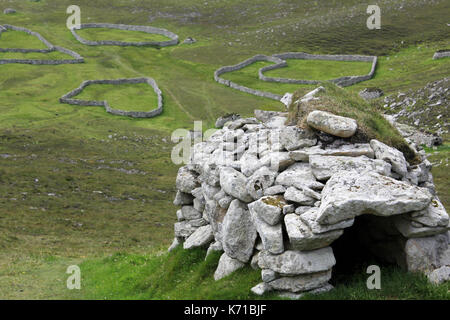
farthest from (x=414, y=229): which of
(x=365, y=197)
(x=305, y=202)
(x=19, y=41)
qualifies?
(x=19, y=41)

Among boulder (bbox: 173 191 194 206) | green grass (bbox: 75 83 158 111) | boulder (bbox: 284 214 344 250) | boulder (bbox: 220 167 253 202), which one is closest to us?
boulder (bbox: 284 214 344 250)

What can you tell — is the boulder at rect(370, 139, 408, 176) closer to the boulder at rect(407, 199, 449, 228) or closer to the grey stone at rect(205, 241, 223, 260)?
the boulder at rect(407, 199, 449, 228)

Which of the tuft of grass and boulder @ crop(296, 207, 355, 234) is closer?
boulder @ crop(296, 207, 355, 234)

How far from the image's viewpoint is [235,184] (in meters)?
19.8

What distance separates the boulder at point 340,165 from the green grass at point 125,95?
2966 inches

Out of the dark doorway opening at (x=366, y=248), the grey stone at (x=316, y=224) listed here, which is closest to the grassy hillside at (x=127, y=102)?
the grey stone at (x=316, y=224)

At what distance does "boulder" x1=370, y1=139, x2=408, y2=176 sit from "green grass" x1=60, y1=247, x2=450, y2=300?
12.2 feet

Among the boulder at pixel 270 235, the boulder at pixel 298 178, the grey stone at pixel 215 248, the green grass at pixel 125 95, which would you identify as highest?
the boulder at pixel 298 178

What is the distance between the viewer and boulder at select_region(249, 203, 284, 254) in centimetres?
1678

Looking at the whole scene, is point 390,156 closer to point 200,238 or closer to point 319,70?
point 200,238

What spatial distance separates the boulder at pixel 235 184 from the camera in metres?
19.4

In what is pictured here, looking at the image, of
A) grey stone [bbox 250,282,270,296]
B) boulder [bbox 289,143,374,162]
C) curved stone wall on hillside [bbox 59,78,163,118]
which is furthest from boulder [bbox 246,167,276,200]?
curved stone wall on hillside [bbox 59,78,163,118]

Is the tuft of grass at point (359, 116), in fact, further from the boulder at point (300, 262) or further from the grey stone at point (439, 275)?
the grey stone at point (439, 275)

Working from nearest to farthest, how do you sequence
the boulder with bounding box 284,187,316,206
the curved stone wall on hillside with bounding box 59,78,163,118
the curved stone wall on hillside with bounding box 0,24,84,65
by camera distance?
1. the boulder with bounding box 284,187,316,206
2. the curved stone wall on hillside with bounding box 59,78,163,118
3. the curved stone wall on hillside with bounding box 0,24,84,65
